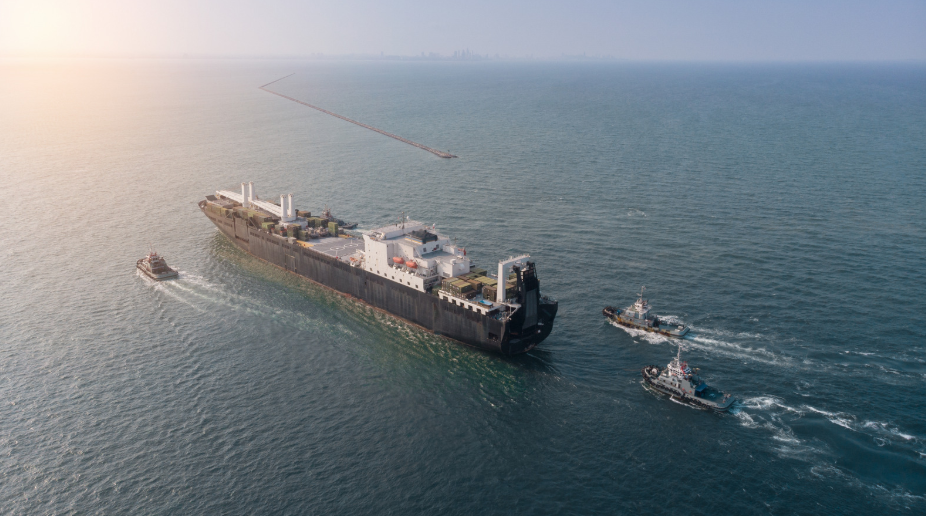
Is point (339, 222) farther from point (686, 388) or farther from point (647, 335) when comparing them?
point (686, 388)

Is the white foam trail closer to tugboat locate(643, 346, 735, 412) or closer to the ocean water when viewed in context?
the ocean water

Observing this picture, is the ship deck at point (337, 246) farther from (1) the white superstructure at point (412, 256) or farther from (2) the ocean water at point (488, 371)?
(1) the white superstructure at point (412, 256)

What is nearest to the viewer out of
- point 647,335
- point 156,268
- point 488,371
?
point 488,371

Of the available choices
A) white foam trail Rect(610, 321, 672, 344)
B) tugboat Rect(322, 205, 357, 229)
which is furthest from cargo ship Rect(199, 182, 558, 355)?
white foam trail Rect(610, 321, 672, 344)

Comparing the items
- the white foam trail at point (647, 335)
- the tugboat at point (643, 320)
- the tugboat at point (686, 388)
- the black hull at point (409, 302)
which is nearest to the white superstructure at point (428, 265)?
the black hull at point (409, 302)

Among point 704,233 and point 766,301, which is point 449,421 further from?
point 704,233

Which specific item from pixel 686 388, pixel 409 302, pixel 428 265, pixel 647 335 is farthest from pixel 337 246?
pixel 686 388

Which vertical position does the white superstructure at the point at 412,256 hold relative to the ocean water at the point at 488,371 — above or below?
above
